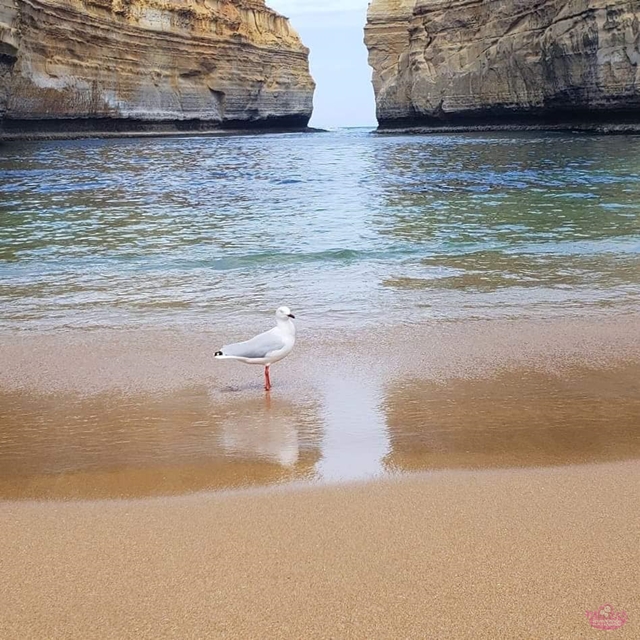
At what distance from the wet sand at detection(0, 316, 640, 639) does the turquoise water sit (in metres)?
1.53

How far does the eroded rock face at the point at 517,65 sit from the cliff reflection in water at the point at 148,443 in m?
35.3

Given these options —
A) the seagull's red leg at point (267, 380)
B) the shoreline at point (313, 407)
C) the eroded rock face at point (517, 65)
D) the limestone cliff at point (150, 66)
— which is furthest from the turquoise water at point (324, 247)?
the limestone cliff at point (150, 66)

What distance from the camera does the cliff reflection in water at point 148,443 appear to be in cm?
305

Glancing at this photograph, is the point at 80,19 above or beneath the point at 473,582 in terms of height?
above

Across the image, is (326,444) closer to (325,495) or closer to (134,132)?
(325,495)

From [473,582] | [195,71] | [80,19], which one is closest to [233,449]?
[473,582]

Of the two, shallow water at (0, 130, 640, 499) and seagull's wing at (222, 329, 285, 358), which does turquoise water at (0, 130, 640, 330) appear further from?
seagull's wing at (222, 329, 285, 358)

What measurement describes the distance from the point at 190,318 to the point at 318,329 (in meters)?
1.05

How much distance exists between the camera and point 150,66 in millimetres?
63062

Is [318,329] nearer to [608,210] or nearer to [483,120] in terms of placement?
[608,210]

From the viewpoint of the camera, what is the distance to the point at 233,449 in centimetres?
341

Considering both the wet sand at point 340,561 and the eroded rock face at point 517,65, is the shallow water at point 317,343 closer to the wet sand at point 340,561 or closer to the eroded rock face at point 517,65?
the wet sand at point 340,561

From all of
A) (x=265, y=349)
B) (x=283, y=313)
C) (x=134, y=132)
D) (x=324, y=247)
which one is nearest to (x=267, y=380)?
(x=265, y=349)

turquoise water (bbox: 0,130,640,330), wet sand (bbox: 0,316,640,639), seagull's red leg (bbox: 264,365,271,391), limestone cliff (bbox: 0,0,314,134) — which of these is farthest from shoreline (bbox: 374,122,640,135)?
seagull's red leg (bbox: 264,365,271,391)
